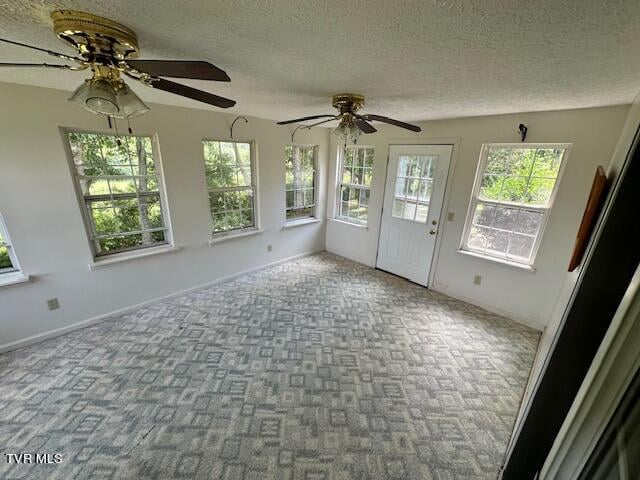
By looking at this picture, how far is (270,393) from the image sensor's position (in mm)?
2020

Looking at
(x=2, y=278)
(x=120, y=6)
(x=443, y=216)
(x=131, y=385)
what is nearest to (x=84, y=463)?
(x=131, y=385)

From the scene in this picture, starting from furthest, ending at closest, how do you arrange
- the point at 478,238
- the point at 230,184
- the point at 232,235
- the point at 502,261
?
the point at 232,235 < the point at 230,184 < the point at 478,238 < the point at 502,261

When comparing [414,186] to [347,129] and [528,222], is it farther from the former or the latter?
[347,129]

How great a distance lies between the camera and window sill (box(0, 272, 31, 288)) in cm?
223

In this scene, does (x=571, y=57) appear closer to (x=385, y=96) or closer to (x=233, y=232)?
(x=385, y=96)

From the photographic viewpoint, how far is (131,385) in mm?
2047

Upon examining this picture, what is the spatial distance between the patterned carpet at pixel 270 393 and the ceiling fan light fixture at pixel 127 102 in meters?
1.94

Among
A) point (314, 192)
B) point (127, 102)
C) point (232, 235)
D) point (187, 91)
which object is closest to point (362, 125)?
point (187, 91)

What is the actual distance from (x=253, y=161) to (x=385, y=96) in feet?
7.32

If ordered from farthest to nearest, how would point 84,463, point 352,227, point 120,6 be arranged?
point 352,227 → point 84,463 → point 120,6

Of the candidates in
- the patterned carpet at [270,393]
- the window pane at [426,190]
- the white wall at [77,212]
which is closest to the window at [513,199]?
the window pane at [426,190]

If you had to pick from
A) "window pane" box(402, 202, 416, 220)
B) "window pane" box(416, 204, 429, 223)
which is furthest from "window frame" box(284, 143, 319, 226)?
"window pane" box(416, 204, 429, 223)

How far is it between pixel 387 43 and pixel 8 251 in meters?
3.40

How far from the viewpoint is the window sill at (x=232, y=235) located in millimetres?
3564
